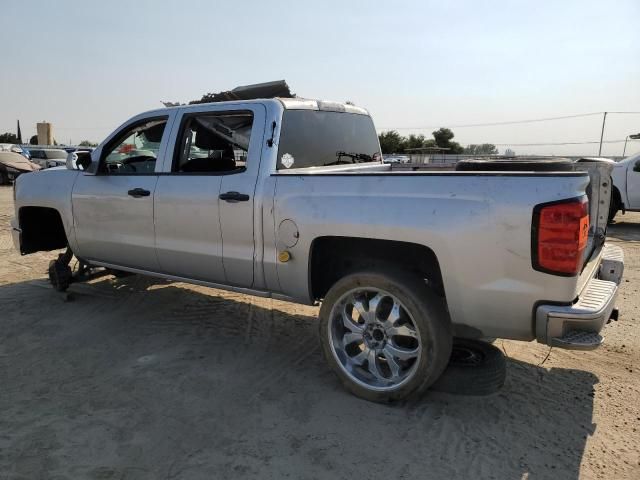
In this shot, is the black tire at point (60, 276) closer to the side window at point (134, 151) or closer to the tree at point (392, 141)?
the side window at point (134, 151)

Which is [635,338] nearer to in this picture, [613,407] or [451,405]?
[613,407]

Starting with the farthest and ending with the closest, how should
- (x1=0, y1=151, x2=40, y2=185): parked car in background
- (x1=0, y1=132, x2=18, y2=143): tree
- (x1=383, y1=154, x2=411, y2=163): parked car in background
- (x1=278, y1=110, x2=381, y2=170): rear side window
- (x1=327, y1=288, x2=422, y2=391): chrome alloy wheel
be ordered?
(x1=0, y1=132, x2=18, y2=143): tree
(x1=0, y1=151, x2=40, y2=185): parked car in background
(x1=383, y1=154, x2=411, y2=163): parked car in background
(x1=278, y1=110, x2=381, y2=170): rear side window
(x1=327, y1=288, x2=422, y2=391): chrome alloy wheel

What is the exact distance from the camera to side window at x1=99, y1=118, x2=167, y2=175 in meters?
4.58

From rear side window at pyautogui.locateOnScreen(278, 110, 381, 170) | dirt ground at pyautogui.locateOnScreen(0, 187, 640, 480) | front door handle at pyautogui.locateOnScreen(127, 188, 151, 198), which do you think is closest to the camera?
dirt ground at pyautogui.locateOnScreen(0, 187, 640, 480)

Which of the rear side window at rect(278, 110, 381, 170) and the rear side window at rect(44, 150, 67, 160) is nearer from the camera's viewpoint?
the rear side window at rect(278, 110, 381, 170)

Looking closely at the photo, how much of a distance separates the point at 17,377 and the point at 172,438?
157 cm

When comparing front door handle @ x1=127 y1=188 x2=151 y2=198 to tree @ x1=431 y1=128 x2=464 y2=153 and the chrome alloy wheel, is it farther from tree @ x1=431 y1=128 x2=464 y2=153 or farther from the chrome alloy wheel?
tree @ x1=431 y1=128 x2=464 y2=153

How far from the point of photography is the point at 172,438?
2883mm

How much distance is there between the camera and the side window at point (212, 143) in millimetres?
4023

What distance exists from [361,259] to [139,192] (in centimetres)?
219

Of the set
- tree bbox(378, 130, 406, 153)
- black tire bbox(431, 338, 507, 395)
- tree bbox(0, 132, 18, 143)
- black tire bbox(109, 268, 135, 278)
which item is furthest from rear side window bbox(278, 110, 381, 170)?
tree bbox(0, 132, 18, 143)

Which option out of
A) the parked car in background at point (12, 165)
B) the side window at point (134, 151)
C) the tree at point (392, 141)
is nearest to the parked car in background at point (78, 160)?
the side window at point (134, 151)

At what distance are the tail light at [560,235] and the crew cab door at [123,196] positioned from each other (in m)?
3.12

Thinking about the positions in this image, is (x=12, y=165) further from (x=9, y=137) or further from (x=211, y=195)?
(x=9, y=137)
